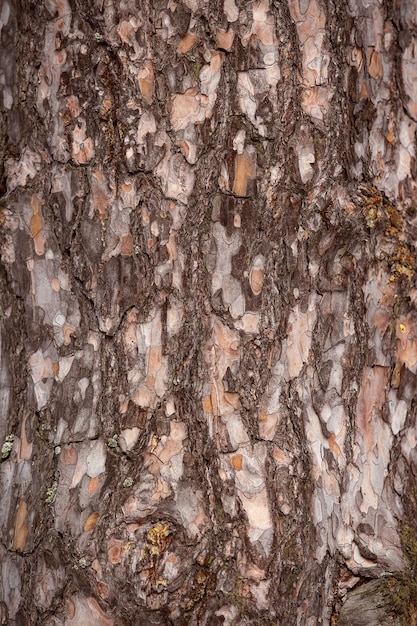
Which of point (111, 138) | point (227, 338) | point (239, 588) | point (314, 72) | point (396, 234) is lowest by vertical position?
point (239, 588)

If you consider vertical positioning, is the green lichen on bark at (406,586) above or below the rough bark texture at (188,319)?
below

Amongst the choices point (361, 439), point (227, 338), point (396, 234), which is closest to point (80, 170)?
point (227, 338)

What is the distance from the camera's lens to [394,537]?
1.37 meters

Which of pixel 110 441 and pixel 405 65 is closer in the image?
pixel 110 441

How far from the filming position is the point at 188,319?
1.31 m

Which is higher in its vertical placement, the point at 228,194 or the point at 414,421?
the point at 228,194

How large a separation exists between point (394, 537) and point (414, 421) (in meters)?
0.24

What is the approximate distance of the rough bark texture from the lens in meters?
1.29

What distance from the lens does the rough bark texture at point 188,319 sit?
129 centimetres

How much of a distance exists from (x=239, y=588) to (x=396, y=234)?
30.0 inches

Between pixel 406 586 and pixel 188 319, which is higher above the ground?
pixel 188 319

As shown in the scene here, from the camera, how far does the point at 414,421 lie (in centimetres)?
142

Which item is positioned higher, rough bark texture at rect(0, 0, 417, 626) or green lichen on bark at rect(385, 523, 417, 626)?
rough bark texture at rect(0, 0, 417, 626)

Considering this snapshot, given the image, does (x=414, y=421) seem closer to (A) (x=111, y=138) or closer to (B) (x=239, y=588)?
(B) (x=239, y=588)
